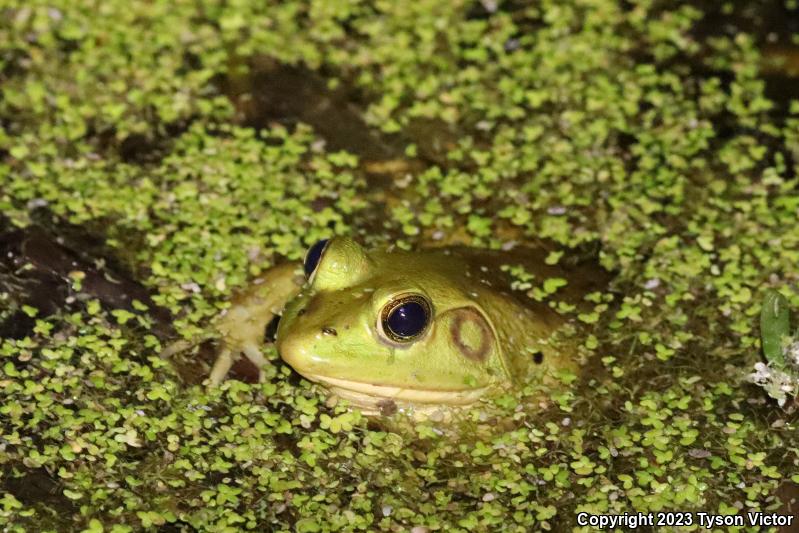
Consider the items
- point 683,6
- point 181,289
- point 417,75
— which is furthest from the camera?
point 683,6

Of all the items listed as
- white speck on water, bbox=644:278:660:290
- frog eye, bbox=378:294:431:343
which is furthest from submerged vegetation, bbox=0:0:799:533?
frog eye, bbox=378:294:431:343

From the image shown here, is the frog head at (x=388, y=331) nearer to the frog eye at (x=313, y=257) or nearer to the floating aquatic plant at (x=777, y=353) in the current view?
the frog eye at (x=313, y=257)

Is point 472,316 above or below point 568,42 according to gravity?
below

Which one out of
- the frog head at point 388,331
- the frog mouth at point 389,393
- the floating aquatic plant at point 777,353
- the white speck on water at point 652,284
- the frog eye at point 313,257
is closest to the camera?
the frog head at point 388,331

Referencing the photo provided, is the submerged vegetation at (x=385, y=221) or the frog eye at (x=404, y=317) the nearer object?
the frog eye at (x=404, y=317)

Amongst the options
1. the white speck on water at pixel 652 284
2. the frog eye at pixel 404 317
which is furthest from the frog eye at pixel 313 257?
the white speck on water at pixel 652 284

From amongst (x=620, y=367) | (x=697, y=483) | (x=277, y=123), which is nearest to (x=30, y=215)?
(x=277, y=123)

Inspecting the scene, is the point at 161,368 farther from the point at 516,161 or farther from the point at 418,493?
the point at 516,161

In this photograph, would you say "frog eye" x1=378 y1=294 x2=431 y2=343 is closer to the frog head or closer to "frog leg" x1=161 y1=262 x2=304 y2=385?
the frog head
